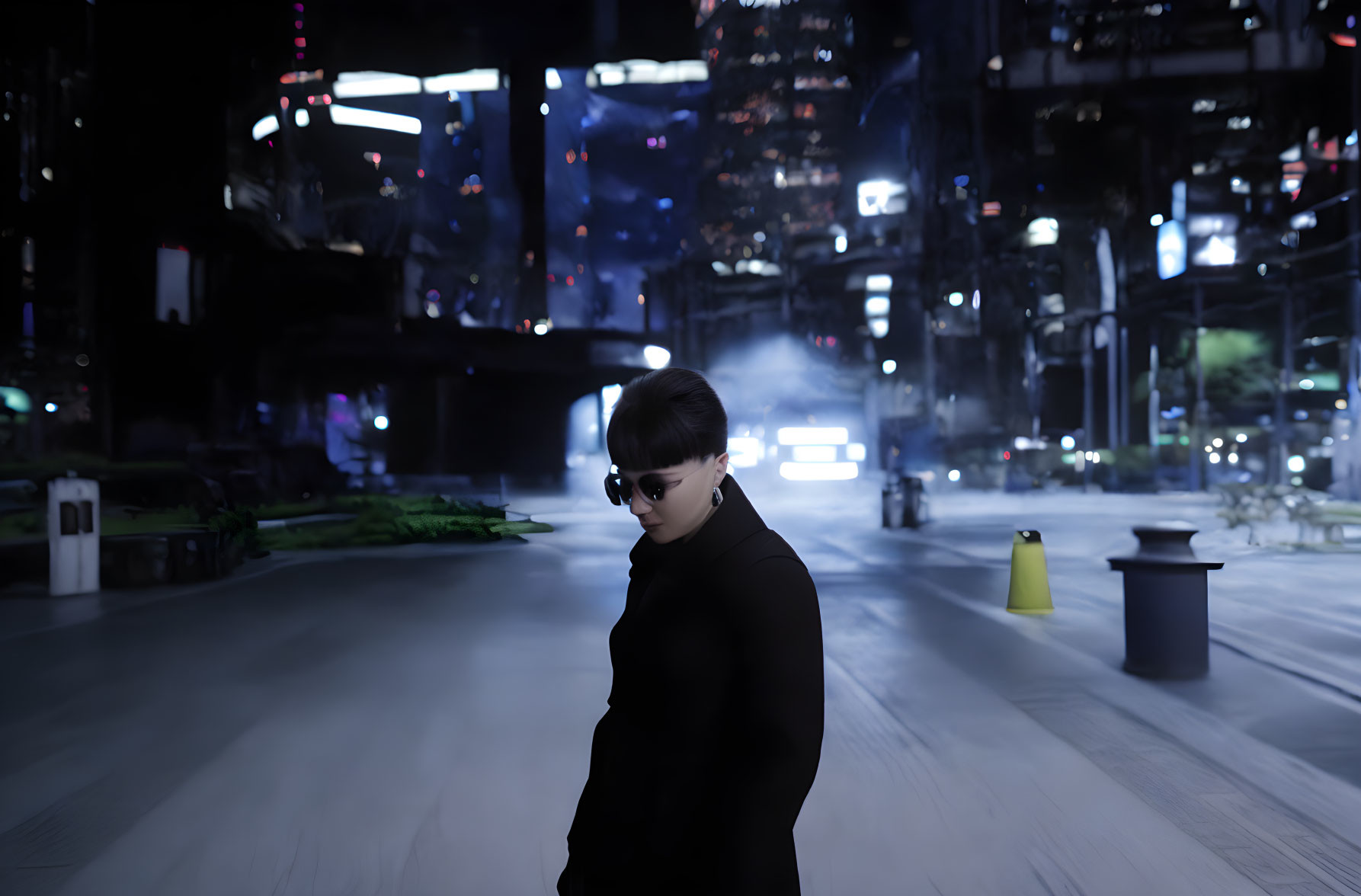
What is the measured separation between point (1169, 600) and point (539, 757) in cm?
495

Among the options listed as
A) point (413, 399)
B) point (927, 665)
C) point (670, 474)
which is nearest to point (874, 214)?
point (413, 399)

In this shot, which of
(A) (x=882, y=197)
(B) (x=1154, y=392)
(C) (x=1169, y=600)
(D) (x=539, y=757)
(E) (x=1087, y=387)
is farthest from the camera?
(A) (x=882, y=197)

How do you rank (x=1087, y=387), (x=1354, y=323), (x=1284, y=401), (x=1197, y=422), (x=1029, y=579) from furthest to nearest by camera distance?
1. (x=1087, y=387)
2. (x=1197, y=422)
3. (x=1284, y=401)
4. (x=1354, y=323)
5. (x=1029, y=579)

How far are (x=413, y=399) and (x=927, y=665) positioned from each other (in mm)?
28902

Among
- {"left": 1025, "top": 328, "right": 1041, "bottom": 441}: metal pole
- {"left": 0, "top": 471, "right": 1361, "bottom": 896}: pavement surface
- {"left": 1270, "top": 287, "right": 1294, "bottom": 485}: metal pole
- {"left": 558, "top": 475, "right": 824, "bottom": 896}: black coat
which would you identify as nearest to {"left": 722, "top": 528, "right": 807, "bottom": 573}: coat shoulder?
{"left": 558, "top": 475, "right": 824, "bottom": 896}: black coat

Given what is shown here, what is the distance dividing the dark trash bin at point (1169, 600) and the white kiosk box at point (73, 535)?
11638mm

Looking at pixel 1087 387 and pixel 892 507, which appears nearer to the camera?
pixel 892 507

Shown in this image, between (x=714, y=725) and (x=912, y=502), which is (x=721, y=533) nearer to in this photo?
(x=714, y=725)

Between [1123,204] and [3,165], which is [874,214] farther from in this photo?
[3,165]

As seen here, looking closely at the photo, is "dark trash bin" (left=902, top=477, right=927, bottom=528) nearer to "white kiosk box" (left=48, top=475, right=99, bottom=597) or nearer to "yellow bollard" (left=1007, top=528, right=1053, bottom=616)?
"yellow bollard" (left=1007, top=528, right=1053, bottom=616)

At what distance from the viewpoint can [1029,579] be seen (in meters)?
10.8

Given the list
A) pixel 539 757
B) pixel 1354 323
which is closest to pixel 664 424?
pixel 539 757

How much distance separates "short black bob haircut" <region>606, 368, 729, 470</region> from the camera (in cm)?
182

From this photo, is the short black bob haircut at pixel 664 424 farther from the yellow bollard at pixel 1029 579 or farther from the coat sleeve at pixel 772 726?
the yellow bollard at pixel 1029 579
